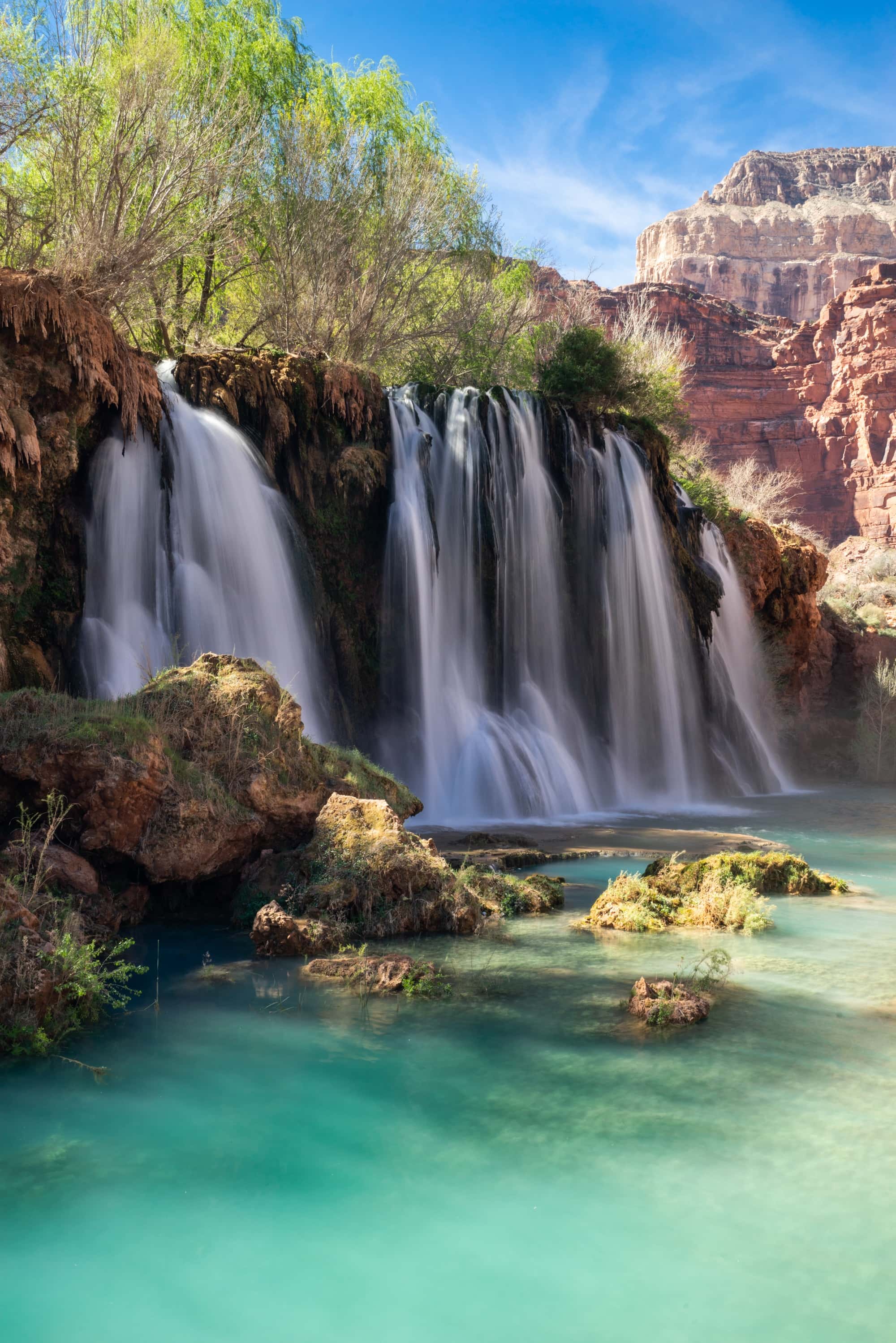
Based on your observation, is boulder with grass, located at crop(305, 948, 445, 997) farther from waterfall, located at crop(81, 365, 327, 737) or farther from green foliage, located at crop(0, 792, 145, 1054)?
waterfall, located at crop(81, 365, 327, 737)

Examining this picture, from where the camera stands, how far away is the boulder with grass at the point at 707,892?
342 inches

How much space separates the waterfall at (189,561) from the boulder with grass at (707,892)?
587cm

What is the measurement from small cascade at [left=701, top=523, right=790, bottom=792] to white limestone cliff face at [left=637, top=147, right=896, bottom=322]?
3839 inches

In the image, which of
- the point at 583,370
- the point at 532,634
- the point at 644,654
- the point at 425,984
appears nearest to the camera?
the point at 425,984

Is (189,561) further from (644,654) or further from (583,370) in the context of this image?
(583,370)

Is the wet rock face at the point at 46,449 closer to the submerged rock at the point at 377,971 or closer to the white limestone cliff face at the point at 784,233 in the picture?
the submerged rock at the point at 377,971

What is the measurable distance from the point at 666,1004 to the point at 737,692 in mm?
19770

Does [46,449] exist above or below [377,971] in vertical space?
above

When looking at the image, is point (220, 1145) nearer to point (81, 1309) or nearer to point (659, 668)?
point (81, 1309)

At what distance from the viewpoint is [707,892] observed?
934 centimetres

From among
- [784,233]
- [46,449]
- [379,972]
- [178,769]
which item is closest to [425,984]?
[379,972]

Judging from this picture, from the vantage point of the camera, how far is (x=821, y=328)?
73.4m

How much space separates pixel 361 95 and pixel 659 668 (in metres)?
20.5

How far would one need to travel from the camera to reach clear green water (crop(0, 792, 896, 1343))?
11.9 feet
